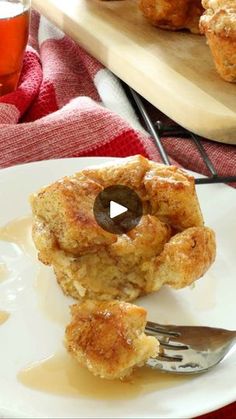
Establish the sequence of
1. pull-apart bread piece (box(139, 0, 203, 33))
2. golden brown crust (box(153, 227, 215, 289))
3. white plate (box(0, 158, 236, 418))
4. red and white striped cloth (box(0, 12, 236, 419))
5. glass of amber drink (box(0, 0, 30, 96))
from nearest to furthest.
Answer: white plate (box(0, 158, 236, 418))
golden brown crust (box(153, 227, 215, 289))
red and white striped cloth (box(0, 12, 236, 419))
glass of amber drink (box(0, 0, 30, 96))
pull-apart bread piece (box(139, 0, 203, 33))

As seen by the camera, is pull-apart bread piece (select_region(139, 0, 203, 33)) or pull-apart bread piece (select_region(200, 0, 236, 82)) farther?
pull-apart bread piece (select_region(139, 0, 203, 33))

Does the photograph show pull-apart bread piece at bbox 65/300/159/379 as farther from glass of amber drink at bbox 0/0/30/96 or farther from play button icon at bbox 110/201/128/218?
glass of amber drink at bbox 0/0/30/96

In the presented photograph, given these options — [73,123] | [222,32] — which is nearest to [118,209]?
[73,123]

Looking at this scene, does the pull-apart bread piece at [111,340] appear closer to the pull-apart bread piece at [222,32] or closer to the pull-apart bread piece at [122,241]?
Answer: the pull-apart bread piece at [122,241]

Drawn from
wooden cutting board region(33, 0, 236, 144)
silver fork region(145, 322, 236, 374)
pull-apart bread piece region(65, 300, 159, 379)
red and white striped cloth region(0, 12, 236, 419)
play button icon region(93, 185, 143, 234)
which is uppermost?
play button icon region(93, 185, 143, 234)

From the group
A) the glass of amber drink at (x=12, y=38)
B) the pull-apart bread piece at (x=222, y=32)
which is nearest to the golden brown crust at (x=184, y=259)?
the pull-apart bread piece at (x=222, y=32)

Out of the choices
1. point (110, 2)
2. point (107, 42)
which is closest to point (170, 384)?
point (107, 42)

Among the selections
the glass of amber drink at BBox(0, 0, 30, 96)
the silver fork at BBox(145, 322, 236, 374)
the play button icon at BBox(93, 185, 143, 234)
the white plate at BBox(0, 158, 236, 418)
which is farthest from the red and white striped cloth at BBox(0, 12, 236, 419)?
the silver fork at BBox(145, 322, 236, 374)
